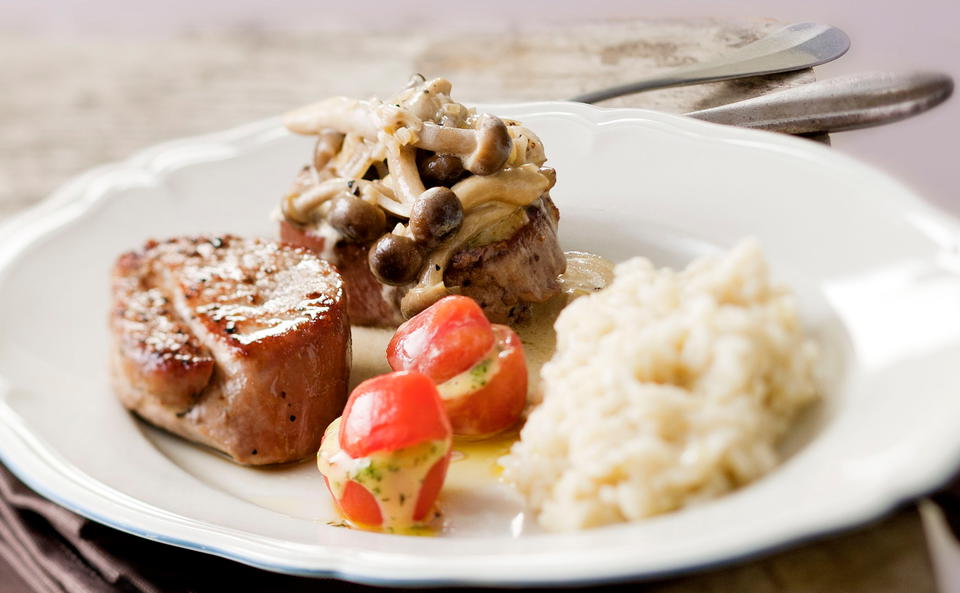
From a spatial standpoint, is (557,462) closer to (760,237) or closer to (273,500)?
(273,500)

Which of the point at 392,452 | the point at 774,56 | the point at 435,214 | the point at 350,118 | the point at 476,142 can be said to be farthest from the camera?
the point at 774,56

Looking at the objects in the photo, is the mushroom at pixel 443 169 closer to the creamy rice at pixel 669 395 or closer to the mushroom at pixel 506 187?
the mushroom at pixel 506 187

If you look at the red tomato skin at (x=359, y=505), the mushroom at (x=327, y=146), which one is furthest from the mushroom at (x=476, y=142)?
the red tomato skin at (x=359, y=505)

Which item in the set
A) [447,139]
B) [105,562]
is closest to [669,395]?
[447,139]

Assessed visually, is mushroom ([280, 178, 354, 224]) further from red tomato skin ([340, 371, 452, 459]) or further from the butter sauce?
→ red tomato skin ([340, 371, 452, 459])

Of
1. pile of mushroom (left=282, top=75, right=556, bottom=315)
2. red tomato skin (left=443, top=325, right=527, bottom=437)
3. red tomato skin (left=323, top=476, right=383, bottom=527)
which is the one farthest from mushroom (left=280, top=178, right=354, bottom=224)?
red tomato skin (left=323, top=476, right=383, bottom=527)

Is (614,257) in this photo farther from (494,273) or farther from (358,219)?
(358,219)
